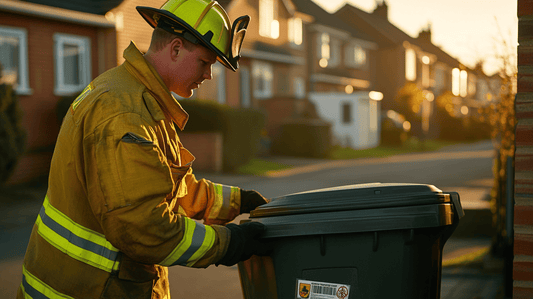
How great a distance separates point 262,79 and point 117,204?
22741mm

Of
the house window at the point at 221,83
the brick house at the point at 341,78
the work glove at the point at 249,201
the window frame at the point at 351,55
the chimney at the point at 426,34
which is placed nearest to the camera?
the work glove at the point at 249,201

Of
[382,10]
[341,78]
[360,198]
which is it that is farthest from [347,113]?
[360,198]

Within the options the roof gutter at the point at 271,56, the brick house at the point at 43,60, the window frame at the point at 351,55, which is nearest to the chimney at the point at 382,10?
the window frame at the point at 351,55

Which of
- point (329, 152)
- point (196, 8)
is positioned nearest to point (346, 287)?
point (196, 8)

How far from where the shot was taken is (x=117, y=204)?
175cm

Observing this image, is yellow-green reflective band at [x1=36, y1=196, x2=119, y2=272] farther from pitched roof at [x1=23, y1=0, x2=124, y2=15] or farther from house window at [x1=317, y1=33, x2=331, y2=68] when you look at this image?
house window at [x1=317, y1=33, x2=331, y2=68]

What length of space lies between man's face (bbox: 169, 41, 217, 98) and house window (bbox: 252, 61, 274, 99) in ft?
70.0

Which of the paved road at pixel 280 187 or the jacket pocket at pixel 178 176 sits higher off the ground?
the jacket pocket at pixel 178 176

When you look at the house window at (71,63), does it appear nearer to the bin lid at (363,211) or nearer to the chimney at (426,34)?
the bin lid at (363,211)

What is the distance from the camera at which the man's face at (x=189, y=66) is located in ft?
6.75

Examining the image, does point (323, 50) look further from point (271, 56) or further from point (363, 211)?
point (363, 211)

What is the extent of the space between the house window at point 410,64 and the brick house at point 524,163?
39.3 meters

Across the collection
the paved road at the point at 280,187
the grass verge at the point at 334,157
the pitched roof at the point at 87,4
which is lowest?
the paved road at the point at 280,187

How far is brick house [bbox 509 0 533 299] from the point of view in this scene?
2.24 m
